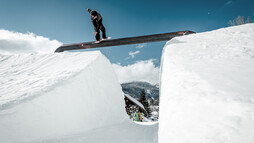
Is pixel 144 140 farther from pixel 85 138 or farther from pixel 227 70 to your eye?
pixel 227 70

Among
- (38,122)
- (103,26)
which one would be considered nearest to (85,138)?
(38,122)

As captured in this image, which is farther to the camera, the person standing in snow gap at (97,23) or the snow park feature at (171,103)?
the person standing in snow gap at (97,23)

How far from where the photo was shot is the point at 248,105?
520 mm

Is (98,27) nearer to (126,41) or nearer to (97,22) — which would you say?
(97,22)

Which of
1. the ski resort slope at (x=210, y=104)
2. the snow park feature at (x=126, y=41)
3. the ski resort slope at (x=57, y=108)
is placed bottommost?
the ski resort slope at (x=57, y=108)

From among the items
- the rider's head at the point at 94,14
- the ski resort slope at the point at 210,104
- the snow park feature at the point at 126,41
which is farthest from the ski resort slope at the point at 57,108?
the rider's head at the point at 94,14

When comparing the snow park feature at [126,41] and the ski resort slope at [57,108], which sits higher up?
the snow park feature at [126,41]

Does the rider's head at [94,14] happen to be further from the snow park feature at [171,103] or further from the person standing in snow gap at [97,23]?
the snow park feature at [171,103]

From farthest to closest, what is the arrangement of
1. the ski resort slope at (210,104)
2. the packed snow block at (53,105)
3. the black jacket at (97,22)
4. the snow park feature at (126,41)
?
the black jacket at (97,22) < the snow park feature at (126,41) < the packed snow block at (53,105) < the ski resort slope at (210,104)

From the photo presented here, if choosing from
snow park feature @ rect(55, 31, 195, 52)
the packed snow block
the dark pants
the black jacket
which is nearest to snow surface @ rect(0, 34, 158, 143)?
the packed snow block

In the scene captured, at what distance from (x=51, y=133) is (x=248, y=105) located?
186 cm

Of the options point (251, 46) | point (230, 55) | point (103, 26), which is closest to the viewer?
point (230, 55)

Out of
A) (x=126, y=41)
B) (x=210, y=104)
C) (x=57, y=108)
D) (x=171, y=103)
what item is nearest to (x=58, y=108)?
(x=57, y=108)

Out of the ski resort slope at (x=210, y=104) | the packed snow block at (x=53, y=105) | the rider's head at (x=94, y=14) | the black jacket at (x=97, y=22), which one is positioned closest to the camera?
the ski resort slope at (x=210, y=104)
